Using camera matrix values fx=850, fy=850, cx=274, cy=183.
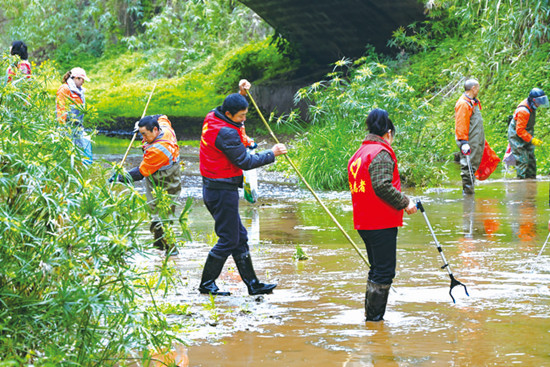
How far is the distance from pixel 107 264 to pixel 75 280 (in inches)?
6.9

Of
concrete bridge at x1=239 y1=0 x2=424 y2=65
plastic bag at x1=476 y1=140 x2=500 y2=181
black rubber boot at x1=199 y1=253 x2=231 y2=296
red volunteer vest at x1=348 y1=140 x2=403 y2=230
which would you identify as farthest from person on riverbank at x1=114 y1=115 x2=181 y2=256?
concrete bridge at x1=239 y1=0 x2=424 y2=65

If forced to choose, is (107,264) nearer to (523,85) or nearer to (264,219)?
(264,219)

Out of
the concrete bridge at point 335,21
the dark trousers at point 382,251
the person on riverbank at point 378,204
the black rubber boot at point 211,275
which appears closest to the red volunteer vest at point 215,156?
the black rubber boot at point 211,275

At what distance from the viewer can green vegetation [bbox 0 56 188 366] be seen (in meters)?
4.07

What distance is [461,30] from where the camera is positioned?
23.6 meters

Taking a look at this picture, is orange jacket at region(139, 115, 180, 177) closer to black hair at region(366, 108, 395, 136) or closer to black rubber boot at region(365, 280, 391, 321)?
black hair at region(366, 108, 395, 136)

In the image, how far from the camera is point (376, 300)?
6141 millimetres

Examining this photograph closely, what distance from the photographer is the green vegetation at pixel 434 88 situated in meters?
14.9

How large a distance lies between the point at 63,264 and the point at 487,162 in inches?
413

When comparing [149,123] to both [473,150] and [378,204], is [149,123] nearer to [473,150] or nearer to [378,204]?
[378,204]

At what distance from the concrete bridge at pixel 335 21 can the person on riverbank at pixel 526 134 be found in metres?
9.61

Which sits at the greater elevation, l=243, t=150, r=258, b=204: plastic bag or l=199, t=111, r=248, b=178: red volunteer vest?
l=199, t=111, r=248, b=178: red volunteer vest

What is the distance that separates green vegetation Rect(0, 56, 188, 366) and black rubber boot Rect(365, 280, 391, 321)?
211 centimetres

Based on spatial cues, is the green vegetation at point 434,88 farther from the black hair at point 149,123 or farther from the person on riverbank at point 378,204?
the person on riverbank at point 378,204
